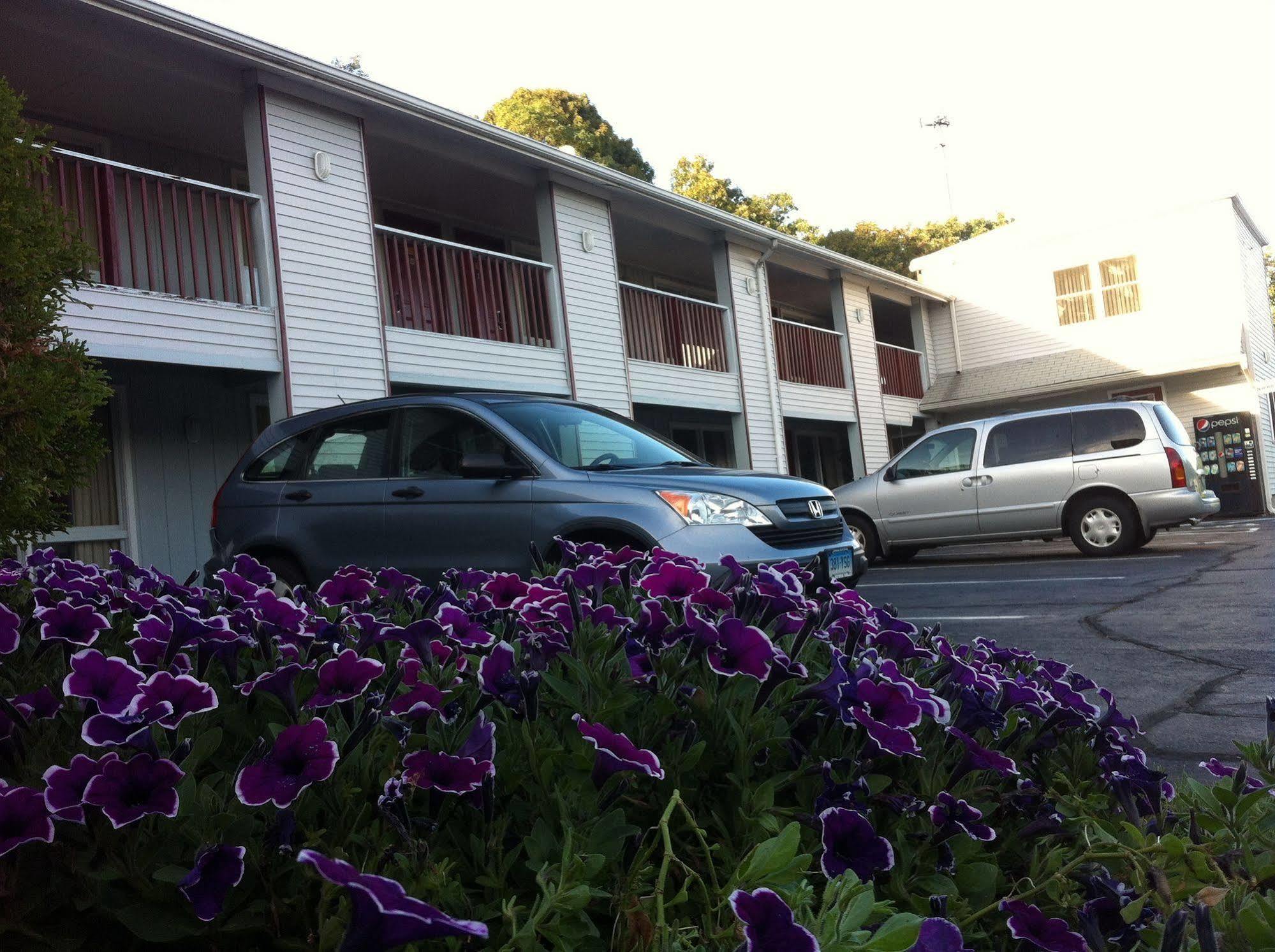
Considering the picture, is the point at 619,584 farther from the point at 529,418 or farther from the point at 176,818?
the point at 529,418

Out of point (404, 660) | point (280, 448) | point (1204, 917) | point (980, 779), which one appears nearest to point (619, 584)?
point (404, 660)

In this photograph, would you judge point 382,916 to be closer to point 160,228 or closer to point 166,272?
point 166,272

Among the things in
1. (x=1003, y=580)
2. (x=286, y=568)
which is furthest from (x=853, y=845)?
(x=1003, y=580)

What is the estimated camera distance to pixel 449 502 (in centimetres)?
646

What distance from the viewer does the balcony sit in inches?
338

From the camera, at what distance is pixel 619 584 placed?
8.13 ft

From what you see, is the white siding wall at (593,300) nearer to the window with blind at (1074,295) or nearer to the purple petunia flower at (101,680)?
the purple petunia flower at (101,680)

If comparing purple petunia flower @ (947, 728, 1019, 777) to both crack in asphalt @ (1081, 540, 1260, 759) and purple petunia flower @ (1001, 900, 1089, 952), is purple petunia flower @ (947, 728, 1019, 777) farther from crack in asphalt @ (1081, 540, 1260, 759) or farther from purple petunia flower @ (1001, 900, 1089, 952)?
crack in asphalt @ (1081, 540, 1260, 759)

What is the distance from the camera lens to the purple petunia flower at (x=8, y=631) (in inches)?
65.4

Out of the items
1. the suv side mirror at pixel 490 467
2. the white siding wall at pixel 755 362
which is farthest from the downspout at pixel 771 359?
the suv side mirror at pixel 490 467

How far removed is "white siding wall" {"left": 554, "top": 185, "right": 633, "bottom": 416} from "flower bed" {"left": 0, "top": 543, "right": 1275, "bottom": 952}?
1173 cm

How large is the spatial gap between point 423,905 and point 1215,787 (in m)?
1.31

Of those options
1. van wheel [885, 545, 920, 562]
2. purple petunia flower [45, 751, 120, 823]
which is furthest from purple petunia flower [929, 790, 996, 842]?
van wheel [885, 545, 920, 562]

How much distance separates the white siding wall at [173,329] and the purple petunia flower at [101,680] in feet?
25.0
